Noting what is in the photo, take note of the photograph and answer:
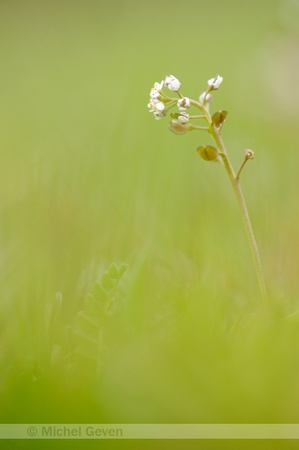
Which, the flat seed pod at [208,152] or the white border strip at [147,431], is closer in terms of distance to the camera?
the white border strip at [147,431]

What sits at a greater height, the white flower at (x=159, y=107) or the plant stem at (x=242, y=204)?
the white flower at (x=159, y=107)

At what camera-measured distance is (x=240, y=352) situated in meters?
0.25

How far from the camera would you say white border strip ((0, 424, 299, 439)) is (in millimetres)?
244

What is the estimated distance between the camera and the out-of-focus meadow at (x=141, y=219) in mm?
248

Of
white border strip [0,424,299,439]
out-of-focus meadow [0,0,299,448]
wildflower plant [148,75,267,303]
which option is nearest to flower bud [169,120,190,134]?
wildflower plant [148,75,267,303]

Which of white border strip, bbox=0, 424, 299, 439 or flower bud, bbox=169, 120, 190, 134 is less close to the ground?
flower bud, bbox=169, 120, 190, 134

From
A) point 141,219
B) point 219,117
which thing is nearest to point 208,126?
point 219,117

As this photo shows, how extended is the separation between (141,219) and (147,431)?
0.49m

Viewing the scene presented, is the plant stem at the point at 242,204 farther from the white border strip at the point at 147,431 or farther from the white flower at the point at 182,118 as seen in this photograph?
the white border strip at the point at 147,431

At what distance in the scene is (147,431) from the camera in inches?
10.2

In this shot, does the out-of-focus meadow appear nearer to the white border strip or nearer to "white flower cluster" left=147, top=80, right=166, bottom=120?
the white border strip

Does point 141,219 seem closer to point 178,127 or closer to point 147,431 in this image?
point 178,127

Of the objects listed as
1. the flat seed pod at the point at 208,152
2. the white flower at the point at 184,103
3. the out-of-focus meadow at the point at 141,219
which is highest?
the white flower at the point at 184,103

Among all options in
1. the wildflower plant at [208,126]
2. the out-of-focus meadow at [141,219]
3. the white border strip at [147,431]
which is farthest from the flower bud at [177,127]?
the white border strip at [147,431]
